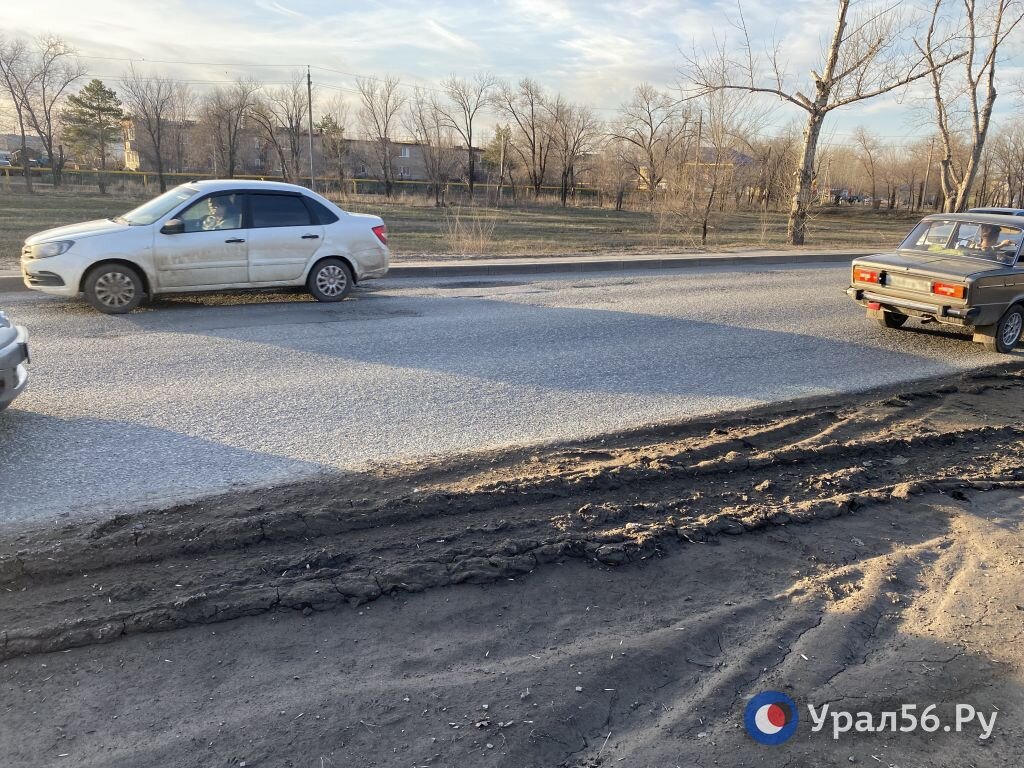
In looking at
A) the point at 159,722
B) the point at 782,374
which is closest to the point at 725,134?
the point at 782,374

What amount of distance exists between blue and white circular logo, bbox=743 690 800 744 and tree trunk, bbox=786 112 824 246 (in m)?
24.7

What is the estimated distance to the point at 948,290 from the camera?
8.97 m

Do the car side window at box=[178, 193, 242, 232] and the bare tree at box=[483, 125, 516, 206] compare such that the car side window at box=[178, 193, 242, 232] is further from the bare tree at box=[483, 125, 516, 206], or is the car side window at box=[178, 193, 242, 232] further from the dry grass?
the bare tree at box=[483, 125, 516, 206]

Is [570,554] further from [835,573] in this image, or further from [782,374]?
[782,374]

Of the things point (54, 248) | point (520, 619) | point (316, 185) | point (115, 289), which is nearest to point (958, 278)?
point (520, 619)

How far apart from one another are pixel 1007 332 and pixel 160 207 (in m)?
11.3

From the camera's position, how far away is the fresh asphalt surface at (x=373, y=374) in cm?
496

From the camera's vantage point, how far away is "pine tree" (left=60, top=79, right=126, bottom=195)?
62594 millimetres

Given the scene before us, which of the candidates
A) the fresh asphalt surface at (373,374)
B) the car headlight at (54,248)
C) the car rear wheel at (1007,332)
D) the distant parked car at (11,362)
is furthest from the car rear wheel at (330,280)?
the car rear wheel at (1007,332)

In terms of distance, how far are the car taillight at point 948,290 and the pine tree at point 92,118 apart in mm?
68415

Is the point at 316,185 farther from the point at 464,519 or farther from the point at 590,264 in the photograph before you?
the point at 464,519

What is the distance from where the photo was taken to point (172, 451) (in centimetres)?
506

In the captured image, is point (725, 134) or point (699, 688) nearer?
point (699, 688)

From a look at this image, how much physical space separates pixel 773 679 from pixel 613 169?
70.1 metres
